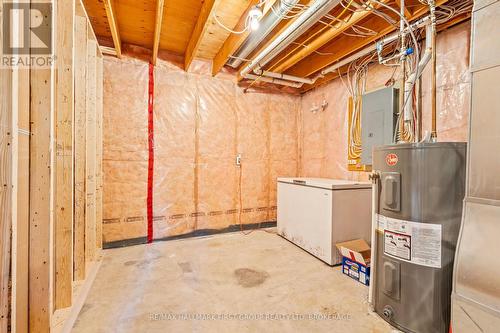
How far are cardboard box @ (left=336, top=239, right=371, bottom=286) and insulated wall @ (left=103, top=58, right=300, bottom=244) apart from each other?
1.64m

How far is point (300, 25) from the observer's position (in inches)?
78.4

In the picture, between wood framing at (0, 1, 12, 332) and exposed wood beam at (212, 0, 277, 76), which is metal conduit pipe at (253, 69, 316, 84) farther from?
wood framing at (0, 1, 12, 332)

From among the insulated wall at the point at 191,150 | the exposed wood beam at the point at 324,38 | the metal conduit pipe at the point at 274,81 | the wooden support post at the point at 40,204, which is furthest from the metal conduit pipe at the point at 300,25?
the wooden support post at the point at 40,204

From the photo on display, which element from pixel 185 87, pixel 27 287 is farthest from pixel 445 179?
pixel 185 87

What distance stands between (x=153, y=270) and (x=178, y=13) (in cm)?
254

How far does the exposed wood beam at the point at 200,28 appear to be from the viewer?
2.08 meters

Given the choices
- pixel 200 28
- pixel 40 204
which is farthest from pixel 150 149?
pixel 40 204

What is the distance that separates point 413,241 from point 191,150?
8.72ft

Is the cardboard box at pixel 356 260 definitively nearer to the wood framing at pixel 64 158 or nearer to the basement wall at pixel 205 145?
the basement wall at pixel 205 145

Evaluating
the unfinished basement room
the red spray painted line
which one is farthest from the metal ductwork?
the red spray painted line

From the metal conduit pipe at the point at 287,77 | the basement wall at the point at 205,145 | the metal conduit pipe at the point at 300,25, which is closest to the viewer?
the metal conduit pipe at the point at 300,25

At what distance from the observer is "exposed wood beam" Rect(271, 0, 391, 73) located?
6.66 ft

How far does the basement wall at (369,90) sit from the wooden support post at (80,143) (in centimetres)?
270

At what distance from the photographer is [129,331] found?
4.95 ft
